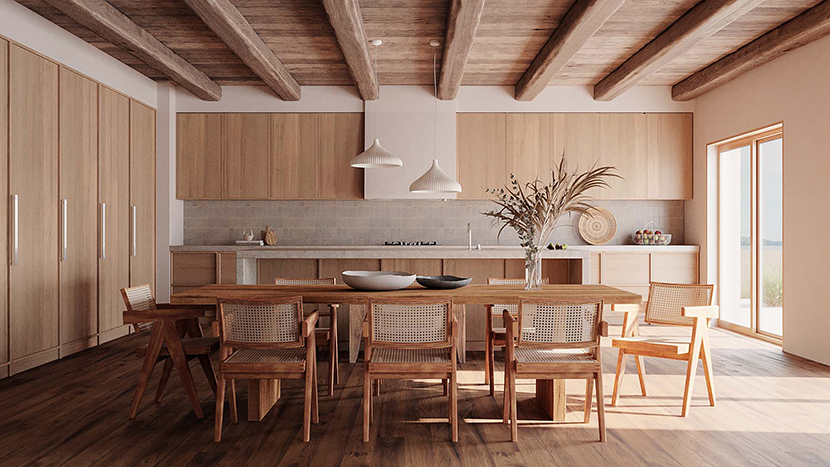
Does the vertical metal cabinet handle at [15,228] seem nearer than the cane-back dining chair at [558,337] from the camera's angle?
No

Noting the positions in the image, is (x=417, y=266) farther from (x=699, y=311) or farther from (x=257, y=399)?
(x=699, y=311)

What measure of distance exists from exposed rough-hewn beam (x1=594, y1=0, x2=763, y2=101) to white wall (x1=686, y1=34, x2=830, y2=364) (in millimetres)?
1010

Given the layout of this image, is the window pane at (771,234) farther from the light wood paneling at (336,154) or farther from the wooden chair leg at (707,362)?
the light wood paneling at (336,154)

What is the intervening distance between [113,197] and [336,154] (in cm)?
256

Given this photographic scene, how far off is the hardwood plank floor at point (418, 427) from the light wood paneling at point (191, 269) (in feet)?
7.48

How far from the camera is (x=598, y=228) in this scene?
7.12 meters

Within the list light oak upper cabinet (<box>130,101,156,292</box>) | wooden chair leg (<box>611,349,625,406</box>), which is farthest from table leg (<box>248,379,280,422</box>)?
light oak upper cabinet (<box>130,101,156,292</box>)

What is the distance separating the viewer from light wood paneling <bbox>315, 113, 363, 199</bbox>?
684 cm

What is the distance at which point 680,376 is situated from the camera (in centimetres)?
417

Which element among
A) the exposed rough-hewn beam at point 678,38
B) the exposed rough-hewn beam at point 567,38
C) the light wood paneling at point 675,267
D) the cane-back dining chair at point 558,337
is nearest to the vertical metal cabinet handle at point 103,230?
the cane-back dining chair at point 558,337

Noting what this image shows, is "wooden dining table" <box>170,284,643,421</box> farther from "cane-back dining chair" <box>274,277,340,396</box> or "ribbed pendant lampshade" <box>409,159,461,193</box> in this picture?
"ribbed pendant lampshade" <box>409,159,461,193</box>

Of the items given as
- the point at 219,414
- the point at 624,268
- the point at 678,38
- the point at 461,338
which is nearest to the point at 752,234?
the point at 624,268

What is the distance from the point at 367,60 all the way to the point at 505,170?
245 centimetres

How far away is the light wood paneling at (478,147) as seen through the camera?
684cm
